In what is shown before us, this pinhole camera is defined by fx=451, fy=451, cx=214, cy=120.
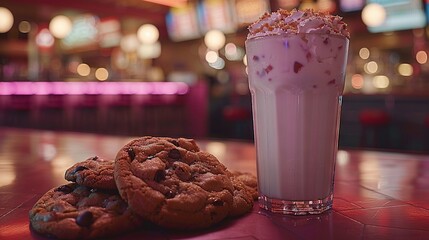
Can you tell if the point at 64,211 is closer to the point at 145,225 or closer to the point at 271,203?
the point at 145,225

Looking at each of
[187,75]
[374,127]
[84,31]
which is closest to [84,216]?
[374,127]

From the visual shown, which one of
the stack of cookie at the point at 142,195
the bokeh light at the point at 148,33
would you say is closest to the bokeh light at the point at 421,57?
the bokeh light at the point at 148,33

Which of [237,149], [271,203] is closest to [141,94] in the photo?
[237,149]

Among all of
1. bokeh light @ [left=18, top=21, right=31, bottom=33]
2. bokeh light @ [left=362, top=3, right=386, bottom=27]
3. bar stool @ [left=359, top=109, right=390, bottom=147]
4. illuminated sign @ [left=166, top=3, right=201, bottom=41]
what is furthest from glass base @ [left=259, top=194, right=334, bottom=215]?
bokeh light @ [left=18, top=21, right=31, bottom=33]

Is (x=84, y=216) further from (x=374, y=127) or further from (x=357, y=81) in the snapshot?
(x=357, y=81)

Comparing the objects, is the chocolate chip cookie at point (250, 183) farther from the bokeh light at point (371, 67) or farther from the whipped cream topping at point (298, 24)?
the bokeh light at point (371, 67)
